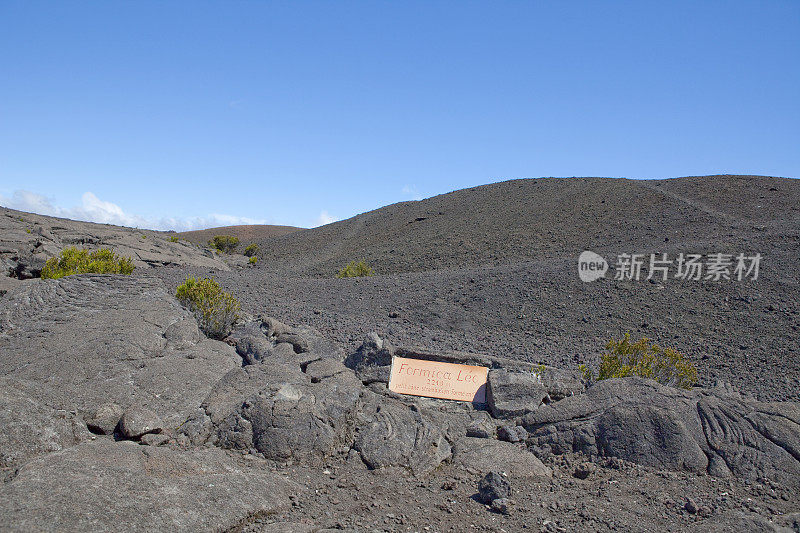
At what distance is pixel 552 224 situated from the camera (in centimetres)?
2909

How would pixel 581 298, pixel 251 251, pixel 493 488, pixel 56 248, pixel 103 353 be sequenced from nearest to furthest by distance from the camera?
pixel 493 488
pixel 103 353
pixel 581 298
pixel 56 248
pixel 251 251

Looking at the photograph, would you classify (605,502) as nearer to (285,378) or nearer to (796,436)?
(796,436)

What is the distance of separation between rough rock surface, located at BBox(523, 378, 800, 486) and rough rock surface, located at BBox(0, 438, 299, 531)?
289 cm

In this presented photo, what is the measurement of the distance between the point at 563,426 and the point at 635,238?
1973 cm

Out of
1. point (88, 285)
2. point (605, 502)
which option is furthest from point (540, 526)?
point (88, 285)

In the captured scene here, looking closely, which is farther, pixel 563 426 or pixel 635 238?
pixel 635 238

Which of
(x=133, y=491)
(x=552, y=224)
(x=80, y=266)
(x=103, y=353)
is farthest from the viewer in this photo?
(x=552, y=224)

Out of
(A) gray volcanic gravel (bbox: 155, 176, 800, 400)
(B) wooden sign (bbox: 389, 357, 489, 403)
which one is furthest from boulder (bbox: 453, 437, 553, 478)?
(A) gray volcanic gravel (bbox: 155, 176, 800, 400)

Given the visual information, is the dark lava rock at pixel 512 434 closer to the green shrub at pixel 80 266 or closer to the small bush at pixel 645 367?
the small bush at pixel 645 367

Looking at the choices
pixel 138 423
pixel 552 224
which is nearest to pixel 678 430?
pixel 138 423

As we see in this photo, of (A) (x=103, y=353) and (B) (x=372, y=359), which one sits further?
(B) (x=372, y=359)

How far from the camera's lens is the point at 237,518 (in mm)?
3533

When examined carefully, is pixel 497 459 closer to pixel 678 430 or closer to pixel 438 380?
pixel 438 380

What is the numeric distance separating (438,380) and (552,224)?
24.3m
